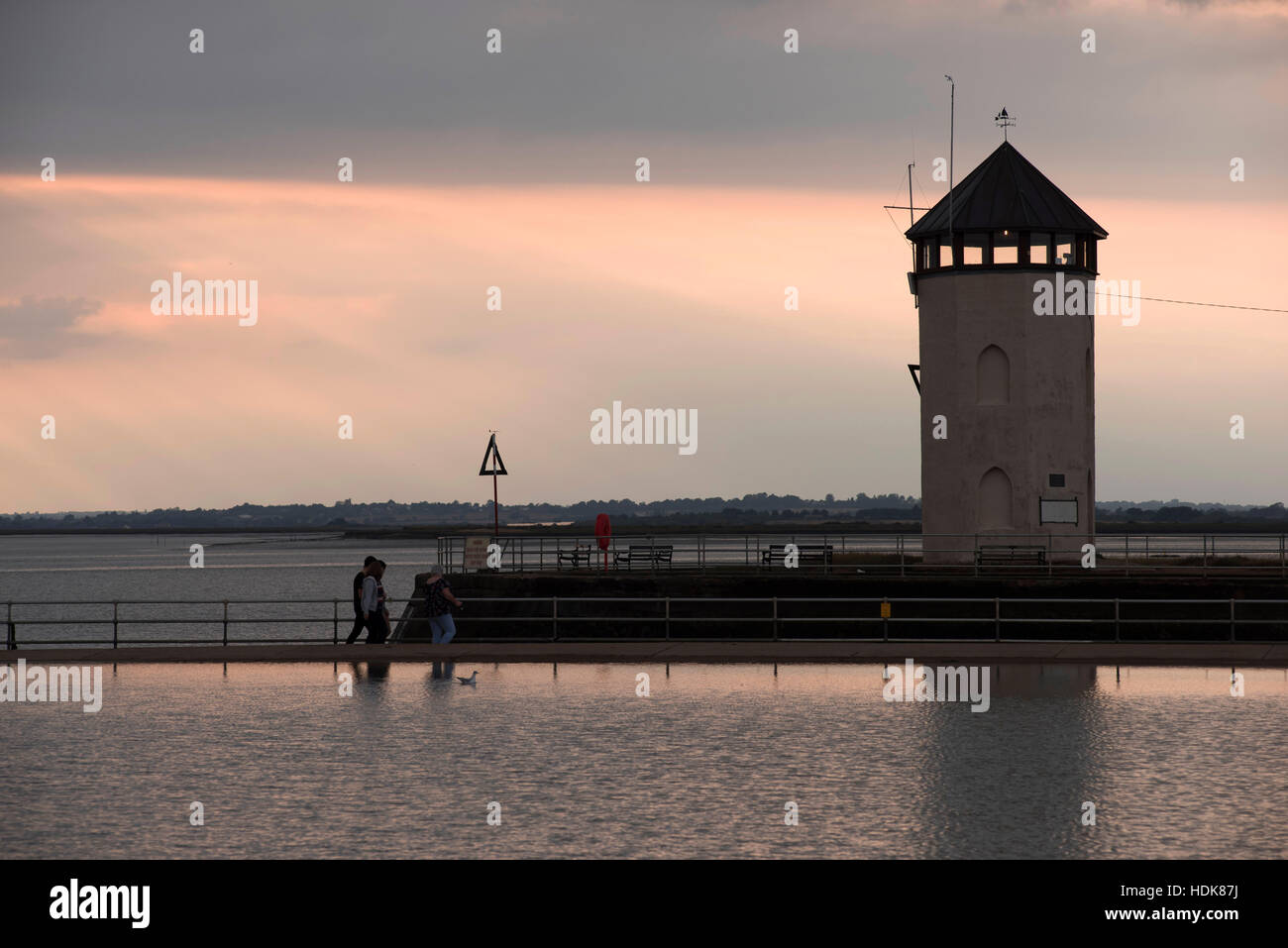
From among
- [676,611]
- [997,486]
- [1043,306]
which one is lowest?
[676,611]

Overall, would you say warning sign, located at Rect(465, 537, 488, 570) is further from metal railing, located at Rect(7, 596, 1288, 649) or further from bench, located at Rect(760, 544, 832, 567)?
bench, located at Rect(760, 544, 832, 567)

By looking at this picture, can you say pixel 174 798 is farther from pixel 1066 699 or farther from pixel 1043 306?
pixel 1043 306

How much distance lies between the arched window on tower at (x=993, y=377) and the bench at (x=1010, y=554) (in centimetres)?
399

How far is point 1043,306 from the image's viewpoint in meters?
39.2

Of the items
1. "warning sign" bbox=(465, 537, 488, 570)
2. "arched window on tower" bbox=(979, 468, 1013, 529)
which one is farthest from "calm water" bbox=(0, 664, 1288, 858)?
"arched window on tower" bbox=(979, 468, 1013, 529)

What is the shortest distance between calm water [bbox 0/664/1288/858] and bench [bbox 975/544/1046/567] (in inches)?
669

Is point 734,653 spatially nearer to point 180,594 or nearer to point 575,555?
point 575,555

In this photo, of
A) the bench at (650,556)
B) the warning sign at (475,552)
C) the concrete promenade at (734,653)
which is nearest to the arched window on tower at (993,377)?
the bench at (650,556)

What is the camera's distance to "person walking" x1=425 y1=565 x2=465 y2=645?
25.2m

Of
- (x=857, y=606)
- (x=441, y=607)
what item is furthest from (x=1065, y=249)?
(x=441, y=607)
